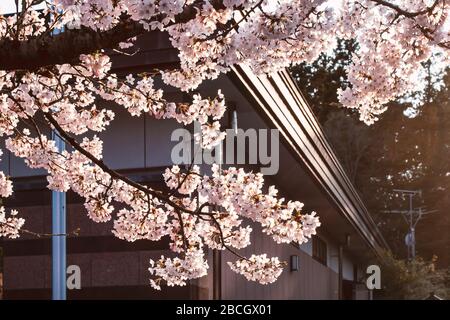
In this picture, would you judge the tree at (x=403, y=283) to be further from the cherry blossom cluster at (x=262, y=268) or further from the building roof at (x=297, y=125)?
the cherry blossom cluster at (x=262, y=268)

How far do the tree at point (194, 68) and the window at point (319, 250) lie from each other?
16081 mm

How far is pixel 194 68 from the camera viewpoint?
25.0 feet

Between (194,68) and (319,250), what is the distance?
780 inches

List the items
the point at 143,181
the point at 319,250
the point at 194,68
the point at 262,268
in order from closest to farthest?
the point at 194,68 < the point at 262,268 < the point at 143,181 < the point at 319,250

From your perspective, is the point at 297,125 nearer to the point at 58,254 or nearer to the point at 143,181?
the point at 143,181

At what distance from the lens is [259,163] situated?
16172 millimetres

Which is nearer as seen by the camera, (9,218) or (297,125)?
(9,218)

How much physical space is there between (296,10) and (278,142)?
8465mm

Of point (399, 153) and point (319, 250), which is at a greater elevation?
point (399, 153)

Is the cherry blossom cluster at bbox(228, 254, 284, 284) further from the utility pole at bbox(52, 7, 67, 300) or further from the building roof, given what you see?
the utility pole at bbox(52, 7, 67, 300)

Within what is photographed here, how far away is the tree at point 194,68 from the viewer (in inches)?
237

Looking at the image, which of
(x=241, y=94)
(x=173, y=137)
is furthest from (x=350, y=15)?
(x=173, y=137)

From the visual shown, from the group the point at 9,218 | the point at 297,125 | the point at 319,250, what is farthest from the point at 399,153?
the point at 9,218

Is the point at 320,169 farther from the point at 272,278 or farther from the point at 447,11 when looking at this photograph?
the point at 447,11
